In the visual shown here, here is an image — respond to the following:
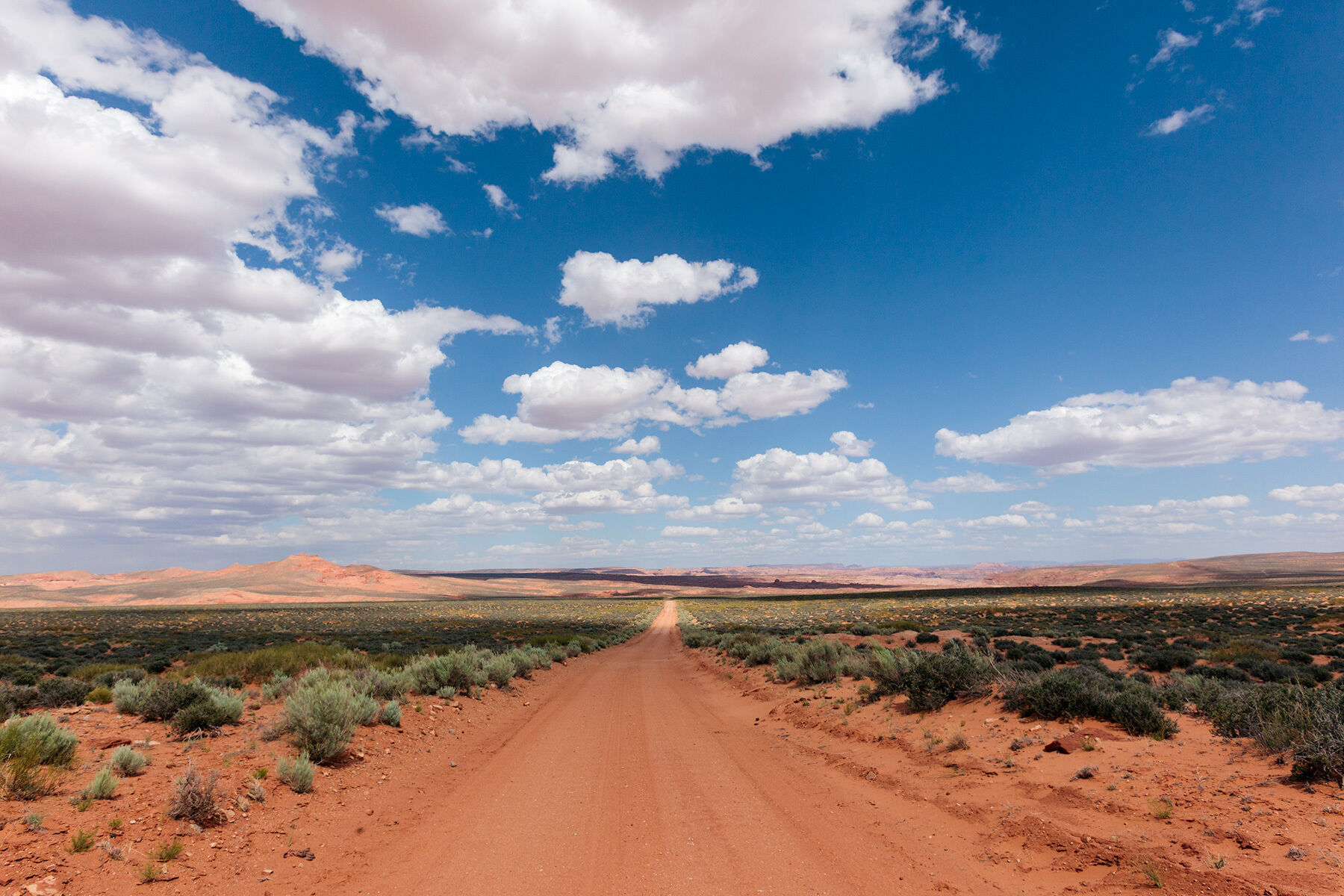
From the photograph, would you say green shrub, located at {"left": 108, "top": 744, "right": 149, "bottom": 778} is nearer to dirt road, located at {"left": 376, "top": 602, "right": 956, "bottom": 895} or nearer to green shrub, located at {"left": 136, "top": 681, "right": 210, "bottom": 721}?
green shrub, located at {"left": 136, "top": 681, "right": 210, "bottom": 721}

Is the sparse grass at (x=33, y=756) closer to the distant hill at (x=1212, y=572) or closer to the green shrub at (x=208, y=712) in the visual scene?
the green shrub at (x=208, y=712)

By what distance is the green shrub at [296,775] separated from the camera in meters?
7.65

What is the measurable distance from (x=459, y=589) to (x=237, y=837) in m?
172

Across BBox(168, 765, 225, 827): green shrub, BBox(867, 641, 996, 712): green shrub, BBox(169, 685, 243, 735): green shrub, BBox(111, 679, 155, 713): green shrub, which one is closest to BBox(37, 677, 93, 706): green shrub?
BBox(111, 679, 155, 713): green shrub

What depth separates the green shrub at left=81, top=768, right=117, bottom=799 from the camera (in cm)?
639

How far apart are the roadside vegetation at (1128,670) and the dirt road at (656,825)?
365 centimetres

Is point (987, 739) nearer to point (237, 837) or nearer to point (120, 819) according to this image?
point (237, 837)

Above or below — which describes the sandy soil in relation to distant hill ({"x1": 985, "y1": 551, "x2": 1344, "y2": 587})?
above

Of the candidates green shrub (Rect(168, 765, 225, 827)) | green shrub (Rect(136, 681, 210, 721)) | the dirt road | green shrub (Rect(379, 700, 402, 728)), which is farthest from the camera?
green shrub (Rect(379, 700, 402, 728))

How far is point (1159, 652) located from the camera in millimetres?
18203

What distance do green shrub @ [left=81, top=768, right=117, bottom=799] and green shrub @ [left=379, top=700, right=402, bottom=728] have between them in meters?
4.79

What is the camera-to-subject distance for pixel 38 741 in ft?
22.4

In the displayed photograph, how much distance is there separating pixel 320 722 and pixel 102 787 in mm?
2758

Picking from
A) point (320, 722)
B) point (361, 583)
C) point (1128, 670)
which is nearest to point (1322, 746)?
point (320, 722)
